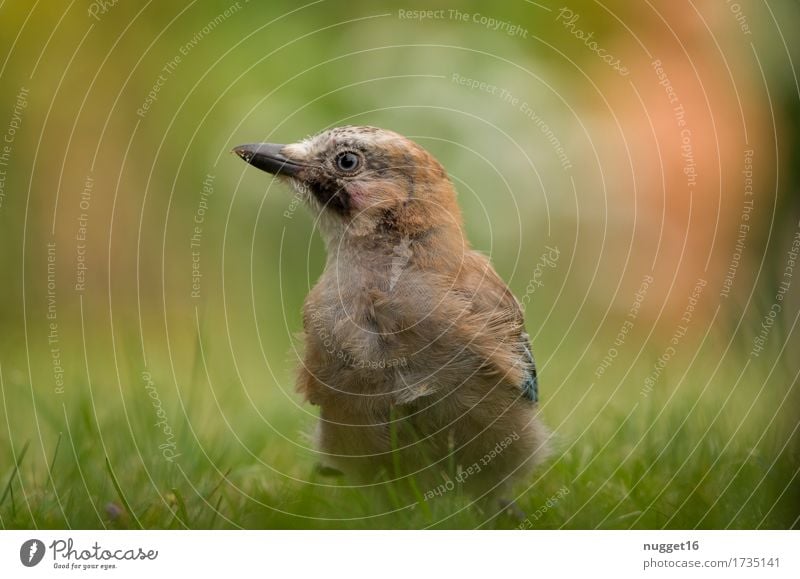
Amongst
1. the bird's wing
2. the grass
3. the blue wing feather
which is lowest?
the grass

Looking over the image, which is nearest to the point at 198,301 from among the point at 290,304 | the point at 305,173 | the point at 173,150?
the point at 290,304

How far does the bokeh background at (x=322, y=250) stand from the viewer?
5.67 metres

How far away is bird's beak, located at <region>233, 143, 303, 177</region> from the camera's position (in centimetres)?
568

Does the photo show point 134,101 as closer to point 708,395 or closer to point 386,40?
point 386,40

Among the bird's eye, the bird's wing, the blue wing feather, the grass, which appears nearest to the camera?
the grass

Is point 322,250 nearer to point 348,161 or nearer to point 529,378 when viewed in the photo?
point 348,161

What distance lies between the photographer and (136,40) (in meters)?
7.18

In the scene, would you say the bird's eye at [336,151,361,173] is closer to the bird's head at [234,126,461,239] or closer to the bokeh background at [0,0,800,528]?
the bird's head at [234,126,461,239]

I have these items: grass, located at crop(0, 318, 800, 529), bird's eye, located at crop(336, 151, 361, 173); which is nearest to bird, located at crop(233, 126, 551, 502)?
bird's eye, located at crop(336, 151, 361, 173)

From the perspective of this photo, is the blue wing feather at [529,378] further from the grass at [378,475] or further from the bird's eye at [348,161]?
the bird's eye at [348,161]

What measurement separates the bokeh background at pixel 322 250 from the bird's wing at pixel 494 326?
591 millimetres

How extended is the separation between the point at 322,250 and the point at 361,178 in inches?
65.5

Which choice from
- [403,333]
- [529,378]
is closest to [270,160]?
[403,333]

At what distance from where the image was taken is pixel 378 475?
5516 mm
